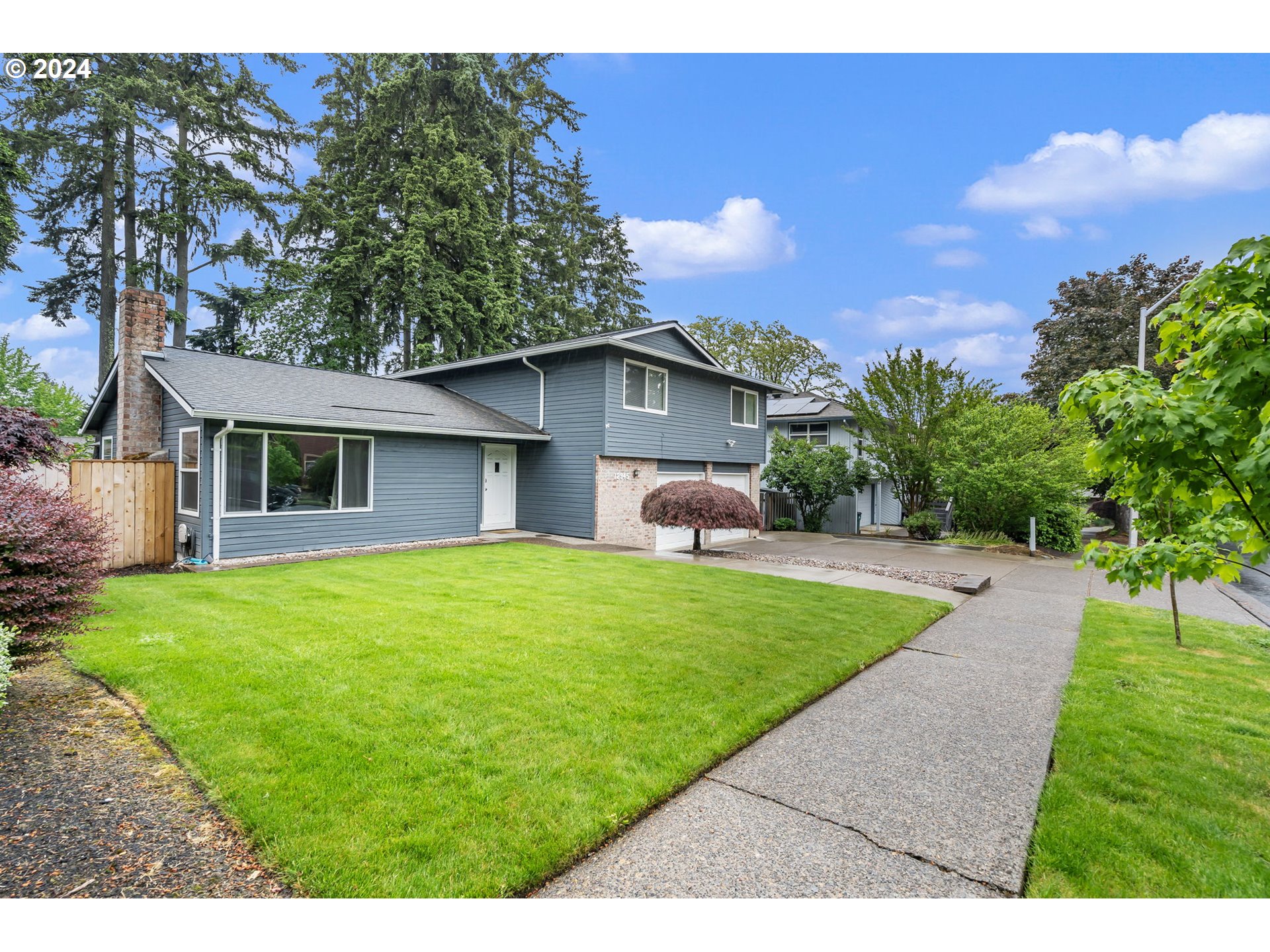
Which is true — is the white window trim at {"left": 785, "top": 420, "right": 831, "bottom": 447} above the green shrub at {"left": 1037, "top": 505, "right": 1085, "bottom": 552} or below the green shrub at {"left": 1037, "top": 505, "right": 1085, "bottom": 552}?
above

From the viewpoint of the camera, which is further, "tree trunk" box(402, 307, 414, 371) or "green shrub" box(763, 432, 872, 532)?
"tree trunk" box(402, 307, 414, 371)

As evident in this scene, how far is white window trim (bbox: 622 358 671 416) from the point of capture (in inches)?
551

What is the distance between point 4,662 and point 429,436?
32.0 ft

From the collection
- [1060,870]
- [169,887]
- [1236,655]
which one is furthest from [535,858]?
[1236,655]

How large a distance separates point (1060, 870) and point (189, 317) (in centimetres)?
2736

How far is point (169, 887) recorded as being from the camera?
2.21m

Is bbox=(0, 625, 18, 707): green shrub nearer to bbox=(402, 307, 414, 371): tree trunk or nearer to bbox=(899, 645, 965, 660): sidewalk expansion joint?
bbox=(899, 645, 965, 660): sidewalk expansion joint

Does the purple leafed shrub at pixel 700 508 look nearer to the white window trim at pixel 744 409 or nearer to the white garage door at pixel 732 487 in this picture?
the white garage door at pixel 732 487

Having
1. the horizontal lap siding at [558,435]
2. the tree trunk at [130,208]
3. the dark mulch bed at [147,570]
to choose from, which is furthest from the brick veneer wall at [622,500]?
the tree trunk at [130,208]

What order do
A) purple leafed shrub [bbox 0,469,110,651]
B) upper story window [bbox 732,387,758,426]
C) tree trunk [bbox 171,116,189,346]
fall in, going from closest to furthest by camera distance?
Answer: purple leafed shrub [bbox 0,469,110,651]
upper story window [bbox 732,387,758,426]
tree trunk [bbox 171,116,189,346]

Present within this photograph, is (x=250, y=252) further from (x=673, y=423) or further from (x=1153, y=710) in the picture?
(x=1153, y=710)

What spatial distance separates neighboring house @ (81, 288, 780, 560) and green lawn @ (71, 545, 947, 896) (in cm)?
256

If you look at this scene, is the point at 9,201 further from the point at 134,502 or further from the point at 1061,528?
the point at 1061,528

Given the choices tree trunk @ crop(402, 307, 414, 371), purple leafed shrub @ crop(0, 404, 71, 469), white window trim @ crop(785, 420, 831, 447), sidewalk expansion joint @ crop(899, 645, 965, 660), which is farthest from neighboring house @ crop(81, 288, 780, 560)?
sidewalk expansion joint @ crop(899, 645, 965, 660)
